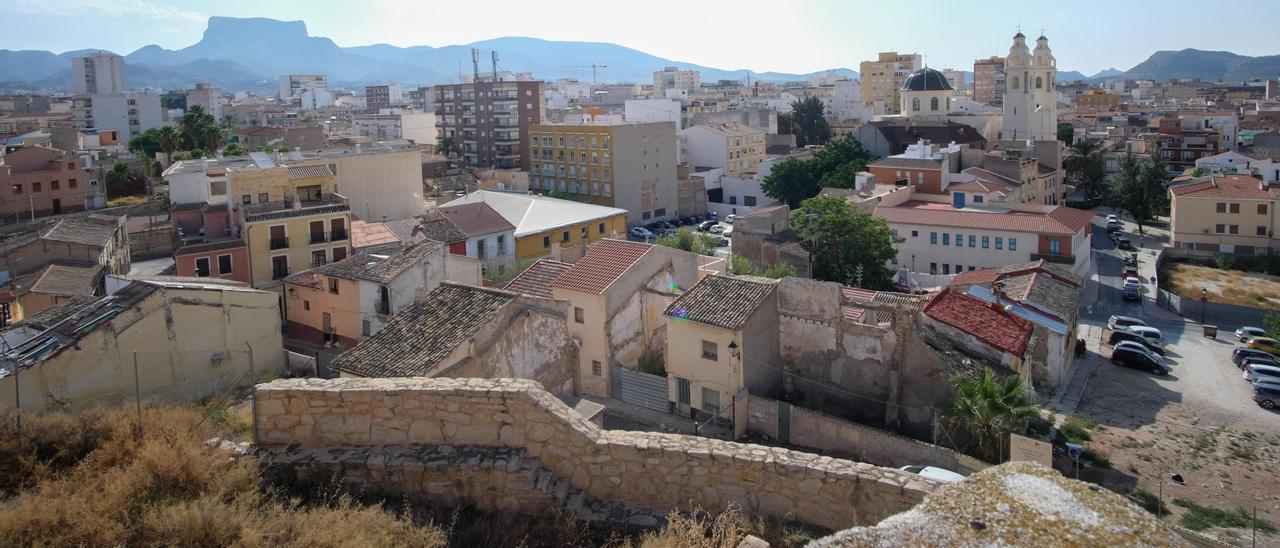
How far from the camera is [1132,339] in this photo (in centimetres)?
2941

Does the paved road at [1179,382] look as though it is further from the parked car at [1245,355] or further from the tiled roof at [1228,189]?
the tiled roof at [1228,189]

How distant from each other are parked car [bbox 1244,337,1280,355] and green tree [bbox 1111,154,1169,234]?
27798 mm

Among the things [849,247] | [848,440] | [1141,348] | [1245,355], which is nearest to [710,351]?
[848,440]

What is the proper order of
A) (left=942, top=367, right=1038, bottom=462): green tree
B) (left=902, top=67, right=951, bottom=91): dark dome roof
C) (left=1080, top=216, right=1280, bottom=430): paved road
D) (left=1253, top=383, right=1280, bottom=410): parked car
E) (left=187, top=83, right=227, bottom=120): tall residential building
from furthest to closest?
(left=187, top=83, right=227, bottom=120): tall residential building
(left=902, top=67, right=951, bottom=91): dark dome roof
(left=1253, top=383, right=1280, bottom=410): parked car
(left=1080, top=216, right=1280, bottom=430): paved road
(left=942, top=367, right=1038, bottom=462): green tree

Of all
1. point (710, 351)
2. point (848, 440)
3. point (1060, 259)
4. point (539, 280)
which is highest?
point (539, 280)

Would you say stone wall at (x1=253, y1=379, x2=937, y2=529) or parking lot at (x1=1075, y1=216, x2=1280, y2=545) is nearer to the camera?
stone wall at (x1=253, y1=379, x2=937, y2=529)

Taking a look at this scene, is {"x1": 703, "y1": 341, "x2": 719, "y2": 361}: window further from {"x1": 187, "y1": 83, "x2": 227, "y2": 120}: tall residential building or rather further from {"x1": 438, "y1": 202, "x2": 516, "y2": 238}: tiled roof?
{"x1": 187, "y1": 83, "x2": 227, "y2": 120}: tall residential building

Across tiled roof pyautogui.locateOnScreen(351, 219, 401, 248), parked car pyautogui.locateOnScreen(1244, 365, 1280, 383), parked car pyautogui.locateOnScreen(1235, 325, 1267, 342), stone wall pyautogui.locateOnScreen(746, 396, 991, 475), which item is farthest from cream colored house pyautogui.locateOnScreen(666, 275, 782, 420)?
parked car pyautogui.locateOnScreen(1235, 325, 1267, 342)

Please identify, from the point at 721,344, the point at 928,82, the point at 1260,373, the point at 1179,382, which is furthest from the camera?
the point at 928,82

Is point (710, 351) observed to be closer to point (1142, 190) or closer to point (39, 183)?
point (39, 183)

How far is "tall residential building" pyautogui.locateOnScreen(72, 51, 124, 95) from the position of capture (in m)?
158

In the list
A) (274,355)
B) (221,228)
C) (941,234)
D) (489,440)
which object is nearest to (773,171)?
(941,234)

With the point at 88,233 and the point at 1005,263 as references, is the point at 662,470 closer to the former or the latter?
the point at 88,233

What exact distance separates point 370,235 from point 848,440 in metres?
23.6
